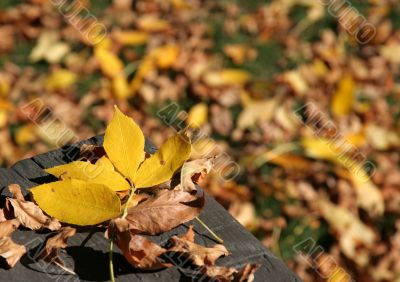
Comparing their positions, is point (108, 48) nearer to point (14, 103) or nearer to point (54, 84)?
point (54, 84)

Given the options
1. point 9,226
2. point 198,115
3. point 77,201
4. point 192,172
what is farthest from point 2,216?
point 198,115

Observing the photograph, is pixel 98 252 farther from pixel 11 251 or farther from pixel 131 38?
pixel 131 38

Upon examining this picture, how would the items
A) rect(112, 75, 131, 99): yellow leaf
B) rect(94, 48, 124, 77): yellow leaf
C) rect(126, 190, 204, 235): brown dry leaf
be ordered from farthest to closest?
rect(94, 48, 124, 77): yellow leaf, rect(112, 75, 131, 99): yellow leaf, rect(126, 190, 204, 235): brown dry leaf

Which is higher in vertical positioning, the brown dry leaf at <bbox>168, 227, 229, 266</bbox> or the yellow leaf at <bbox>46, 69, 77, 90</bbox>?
the yellow leaf at <bbox>46, 69, 77, 90</bbox>

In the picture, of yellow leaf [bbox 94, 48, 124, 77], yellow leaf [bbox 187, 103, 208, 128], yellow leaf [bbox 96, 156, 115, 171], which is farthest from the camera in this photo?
yellow leaf [bbox 94, 48, 124, 77]

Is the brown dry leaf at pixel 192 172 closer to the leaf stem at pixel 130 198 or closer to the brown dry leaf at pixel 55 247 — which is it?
the leaf stem at pixel 130 198

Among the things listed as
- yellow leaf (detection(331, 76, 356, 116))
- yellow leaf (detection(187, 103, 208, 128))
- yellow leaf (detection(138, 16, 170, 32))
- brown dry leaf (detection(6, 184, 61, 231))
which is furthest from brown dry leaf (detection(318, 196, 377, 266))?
brown dry leaf (detection(6, 184, 61, 231))

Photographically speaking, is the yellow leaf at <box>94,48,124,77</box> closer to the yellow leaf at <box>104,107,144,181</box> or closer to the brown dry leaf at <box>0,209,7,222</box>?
the yellow leaf at <box>104,107,144,181</box>
